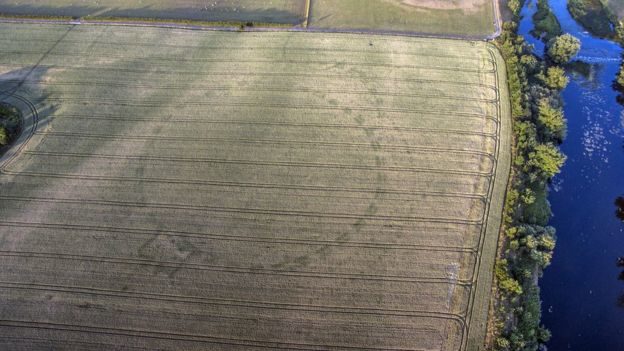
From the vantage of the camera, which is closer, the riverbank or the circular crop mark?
the riverbank

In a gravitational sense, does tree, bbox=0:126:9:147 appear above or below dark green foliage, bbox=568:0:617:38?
below

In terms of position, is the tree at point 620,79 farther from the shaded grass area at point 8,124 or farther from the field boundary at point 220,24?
the shaded grass area at point 8,124

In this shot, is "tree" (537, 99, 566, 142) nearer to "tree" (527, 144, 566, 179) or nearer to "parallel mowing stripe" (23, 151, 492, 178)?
"tree" (527, 144, 566, 179)

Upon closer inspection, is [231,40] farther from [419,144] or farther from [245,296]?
[245,296]

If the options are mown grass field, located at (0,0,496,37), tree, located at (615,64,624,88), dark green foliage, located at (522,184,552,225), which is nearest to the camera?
dark green foliage, located at (522,184,552,225)

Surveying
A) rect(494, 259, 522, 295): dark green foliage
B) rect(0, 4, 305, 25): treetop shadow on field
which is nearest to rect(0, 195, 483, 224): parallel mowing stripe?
rect(494, 259, 522, 295): dark green foliage

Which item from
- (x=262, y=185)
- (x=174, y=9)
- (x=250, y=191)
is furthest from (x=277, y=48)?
(x=250, y=191)
